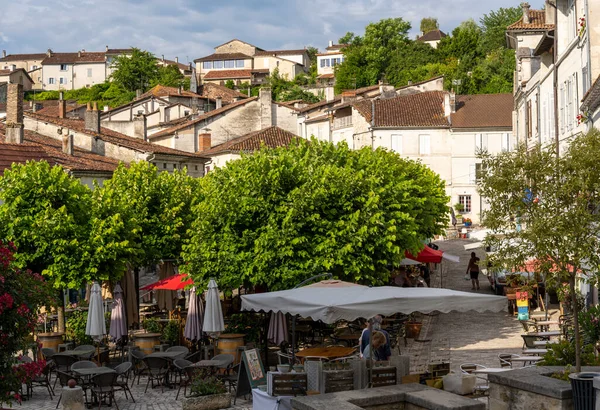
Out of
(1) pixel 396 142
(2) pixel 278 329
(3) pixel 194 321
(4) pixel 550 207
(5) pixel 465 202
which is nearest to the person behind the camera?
(4) pixel 550 207

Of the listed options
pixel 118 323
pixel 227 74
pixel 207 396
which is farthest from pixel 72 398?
pixel 227 74

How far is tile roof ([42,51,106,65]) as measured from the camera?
5113 inches

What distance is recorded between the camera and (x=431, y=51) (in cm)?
10038

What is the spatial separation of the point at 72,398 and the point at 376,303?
5651mm

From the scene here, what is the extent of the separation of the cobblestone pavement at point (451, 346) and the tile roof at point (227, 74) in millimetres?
92615

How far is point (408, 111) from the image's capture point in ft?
209

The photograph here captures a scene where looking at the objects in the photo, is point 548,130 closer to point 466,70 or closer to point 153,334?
point 153,334

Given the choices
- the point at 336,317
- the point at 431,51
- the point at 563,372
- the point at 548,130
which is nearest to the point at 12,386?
the point at 336,317

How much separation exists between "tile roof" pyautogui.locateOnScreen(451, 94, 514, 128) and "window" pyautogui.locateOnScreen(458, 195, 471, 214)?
16.8ft

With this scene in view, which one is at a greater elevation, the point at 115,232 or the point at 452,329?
the point at 115,232

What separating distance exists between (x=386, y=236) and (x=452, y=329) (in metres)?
4.63

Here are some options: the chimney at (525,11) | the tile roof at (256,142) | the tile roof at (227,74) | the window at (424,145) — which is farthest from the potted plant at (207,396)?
the tile roof at (227,74)

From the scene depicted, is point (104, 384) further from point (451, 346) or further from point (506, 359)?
point (451, 346)

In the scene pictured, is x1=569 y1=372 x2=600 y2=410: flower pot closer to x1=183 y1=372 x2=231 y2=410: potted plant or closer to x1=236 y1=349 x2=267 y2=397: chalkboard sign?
x1=236 y1=349 x2=267 y2=397: chalkboard sign
